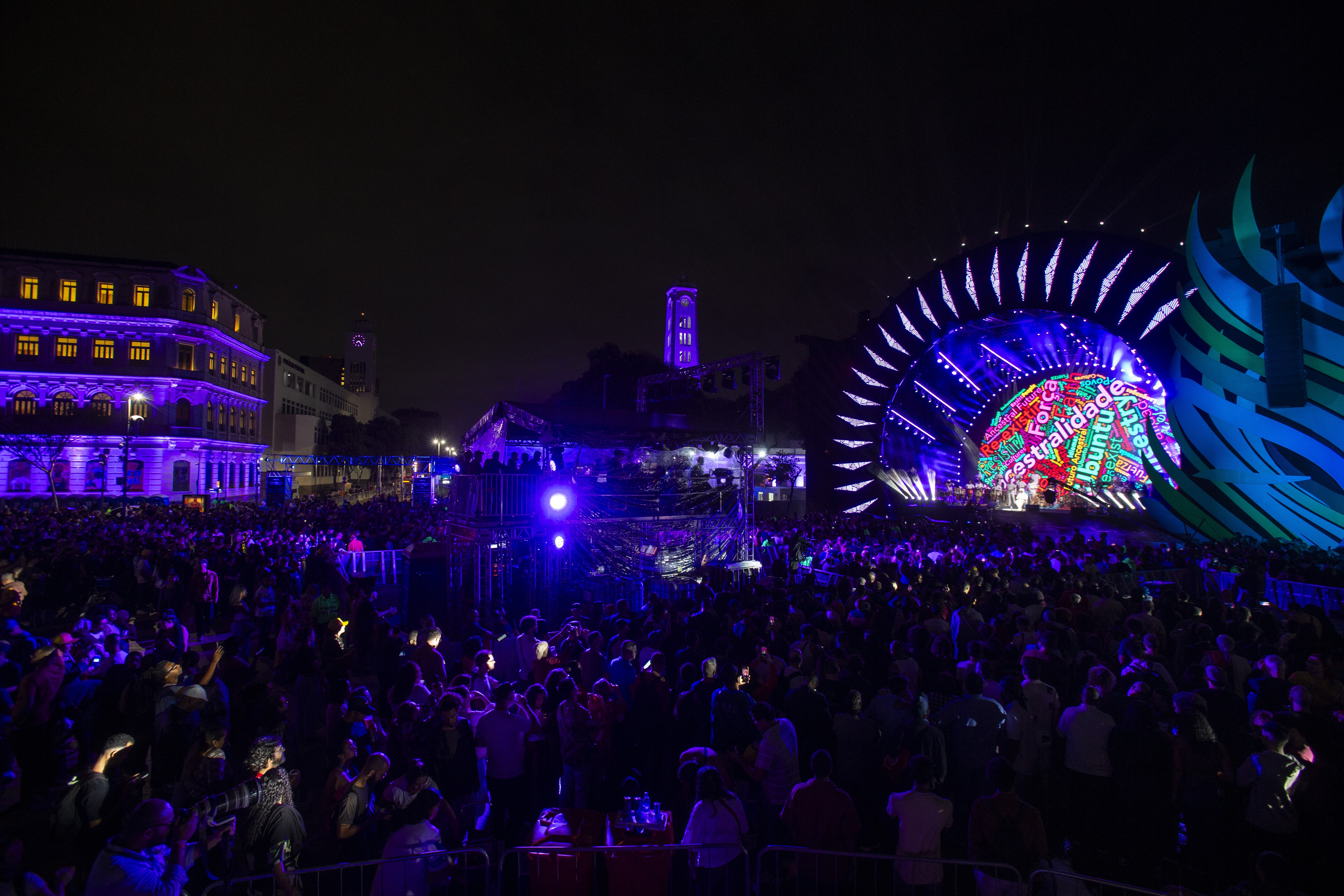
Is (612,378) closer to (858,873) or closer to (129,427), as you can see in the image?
(129,427)

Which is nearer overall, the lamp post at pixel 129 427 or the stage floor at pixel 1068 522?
the stage floor at pixel 1068 522

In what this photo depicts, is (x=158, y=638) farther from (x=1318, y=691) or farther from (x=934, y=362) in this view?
(x=934, y=362)

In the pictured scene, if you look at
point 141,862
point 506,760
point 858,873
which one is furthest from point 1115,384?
point 141,862

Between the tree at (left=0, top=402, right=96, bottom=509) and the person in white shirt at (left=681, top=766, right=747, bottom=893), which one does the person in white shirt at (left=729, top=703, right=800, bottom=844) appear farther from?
the tree at (left=0, top=402, right=96, bottom=509)

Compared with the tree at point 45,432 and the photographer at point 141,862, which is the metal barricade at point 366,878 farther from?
the tree at point 45,432

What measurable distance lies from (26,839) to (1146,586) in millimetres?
15825

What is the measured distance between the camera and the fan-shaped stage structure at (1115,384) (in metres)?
16.2

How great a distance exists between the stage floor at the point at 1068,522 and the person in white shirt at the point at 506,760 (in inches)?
746

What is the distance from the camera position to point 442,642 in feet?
34.4

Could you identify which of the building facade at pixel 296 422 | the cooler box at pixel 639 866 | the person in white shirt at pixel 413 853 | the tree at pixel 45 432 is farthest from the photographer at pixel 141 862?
the building facade at pixel 296 422

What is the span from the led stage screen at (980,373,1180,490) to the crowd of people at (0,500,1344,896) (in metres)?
16.3

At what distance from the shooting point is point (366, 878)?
4.41 m

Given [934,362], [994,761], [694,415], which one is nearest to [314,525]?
[994,761]

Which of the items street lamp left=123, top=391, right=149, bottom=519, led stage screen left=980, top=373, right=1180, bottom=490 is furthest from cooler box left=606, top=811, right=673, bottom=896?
street lamp left=123, top=391, right=149, bottom=519
